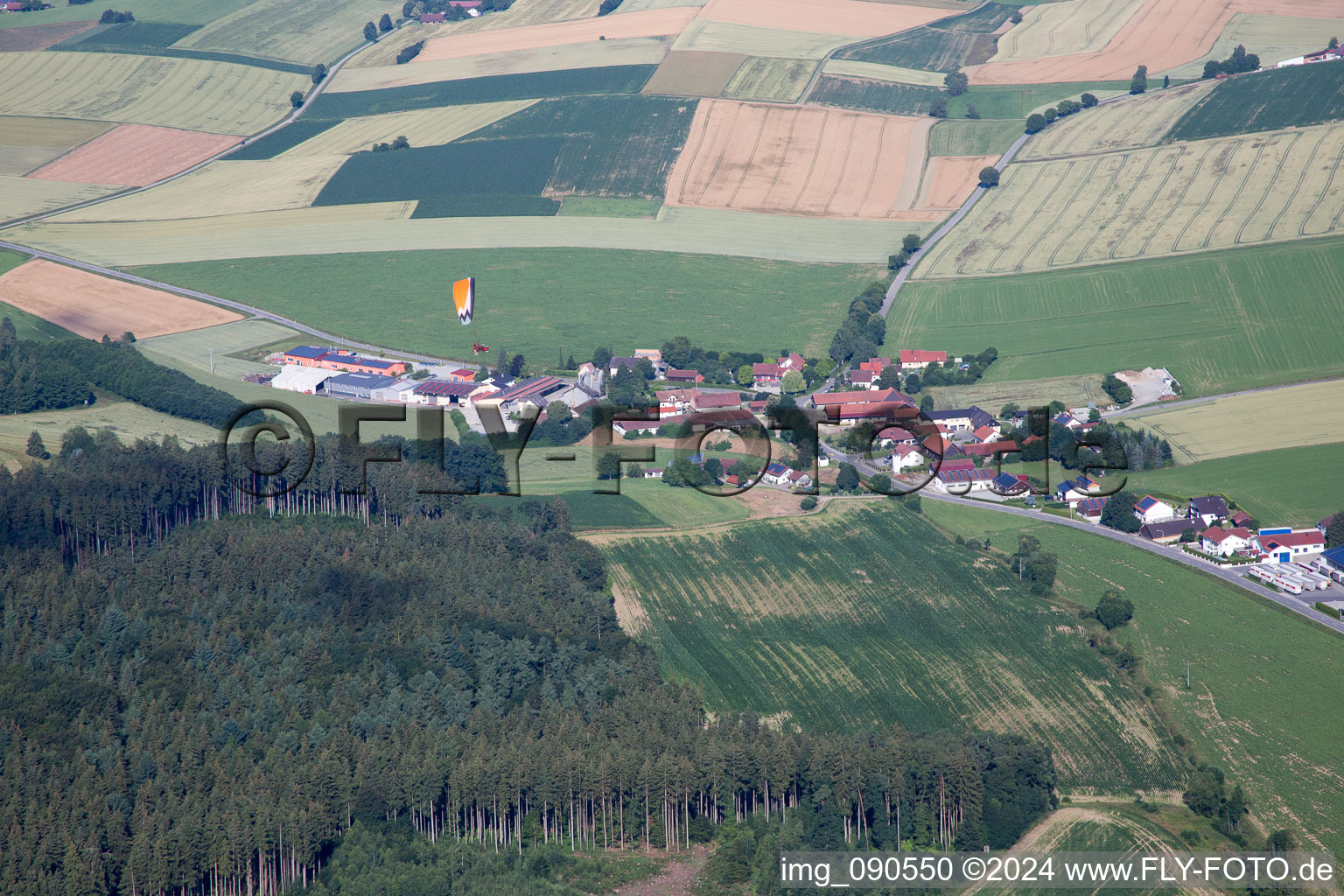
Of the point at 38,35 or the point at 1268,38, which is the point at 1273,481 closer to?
the point at 1268,38

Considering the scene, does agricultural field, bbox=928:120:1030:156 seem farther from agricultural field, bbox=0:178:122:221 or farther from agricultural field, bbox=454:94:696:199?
agricultural field, bbox=0:178:122:221

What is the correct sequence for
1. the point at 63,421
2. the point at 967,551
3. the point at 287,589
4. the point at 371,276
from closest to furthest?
the point at 287,589 < the point at 967,551 < the point at 63,421 < the point at 371,276

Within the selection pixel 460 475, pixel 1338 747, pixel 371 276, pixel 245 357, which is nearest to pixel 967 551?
pixel 1338 747

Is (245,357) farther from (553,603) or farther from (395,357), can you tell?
(553,603)

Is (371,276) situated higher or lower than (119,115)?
lower

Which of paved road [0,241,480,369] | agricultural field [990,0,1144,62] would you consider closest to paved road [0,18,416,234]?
paved road [0,241,480,369]

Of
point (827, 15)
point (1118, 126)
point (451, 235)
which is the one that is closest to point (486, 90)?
point (451, 235)
